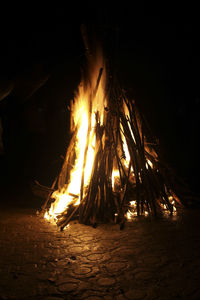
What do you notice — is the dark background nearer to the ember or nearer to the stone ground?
the ember

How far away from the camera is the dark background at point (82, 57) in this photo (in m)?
4.82

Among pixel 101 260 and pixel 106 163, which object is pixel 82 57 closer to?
pixel 106 163

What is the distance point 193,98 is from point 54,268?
14688mm

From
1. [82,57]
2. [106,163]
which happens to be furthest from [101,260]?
[82,57]

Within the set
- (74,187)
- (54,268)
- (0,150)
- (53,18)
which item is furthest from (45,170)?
(54,268)

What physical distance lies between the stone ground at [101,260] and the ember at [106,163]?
368mm

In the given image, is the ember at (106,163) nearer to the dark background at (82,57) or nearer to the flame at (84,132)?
the flame at (84,132)

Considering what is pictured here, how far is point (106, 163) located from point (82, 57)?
2.02 metres

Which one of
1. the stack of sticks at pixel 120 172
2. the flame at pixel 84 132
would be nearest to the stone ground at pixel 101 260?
the stack of sticks at pixel 120 172

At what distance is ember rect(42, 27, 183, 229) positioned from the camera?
4.36 meters

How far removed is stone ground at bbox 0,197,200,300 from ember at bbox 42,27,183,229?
368 millimetres

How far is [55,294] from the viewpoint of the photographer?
2.30 m

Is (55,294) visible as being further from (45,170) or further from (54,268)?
(45,170)

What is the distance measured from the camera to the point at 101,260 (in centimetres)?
291
